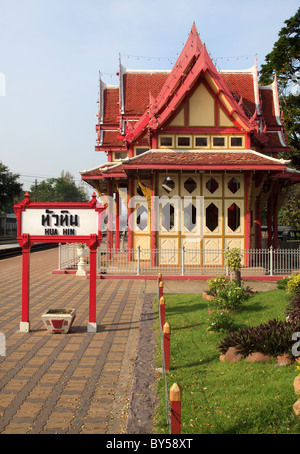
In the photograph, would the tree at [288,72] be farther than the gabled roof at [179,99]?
Yes

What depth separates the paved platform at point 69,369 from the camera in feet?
15.9

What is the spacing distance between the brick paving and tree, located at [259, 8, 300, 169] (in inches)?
819

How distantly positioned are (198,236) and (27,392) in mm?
11926

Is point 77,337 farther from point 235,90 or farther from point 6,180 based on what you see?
point 6,180

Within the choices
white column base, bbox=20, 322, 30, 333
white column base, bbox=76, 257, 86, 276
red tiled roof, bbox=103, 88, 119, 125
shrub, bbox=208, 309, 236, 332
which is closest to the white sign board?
white column base, bbox=20, 322, 30, 333

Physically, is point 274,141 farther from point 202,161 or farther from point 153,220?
point 153,220

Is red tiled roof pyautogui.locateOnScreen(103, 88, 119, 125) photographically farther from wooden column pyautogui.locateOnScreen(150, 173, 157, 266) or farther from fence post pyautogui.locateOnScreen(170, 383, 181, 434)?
fence post pyautogui.locateOnScreen(170, 383, 181, 434)

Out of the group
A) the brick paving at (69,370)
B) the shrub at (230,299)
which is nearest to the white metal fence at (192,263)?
the brick paving at (69,370)

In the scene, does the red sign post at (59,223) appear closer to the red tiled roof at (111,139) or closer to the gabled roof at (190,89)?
the gabled roof at (190,89)

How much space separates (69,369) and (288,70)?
2816cm

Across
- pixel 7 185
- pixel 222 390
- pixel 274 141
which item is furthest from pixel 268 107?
pixel 7 185

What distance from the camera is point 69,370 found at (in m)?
6.52

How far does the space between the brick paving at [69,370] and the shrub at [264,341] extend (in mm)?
1813
